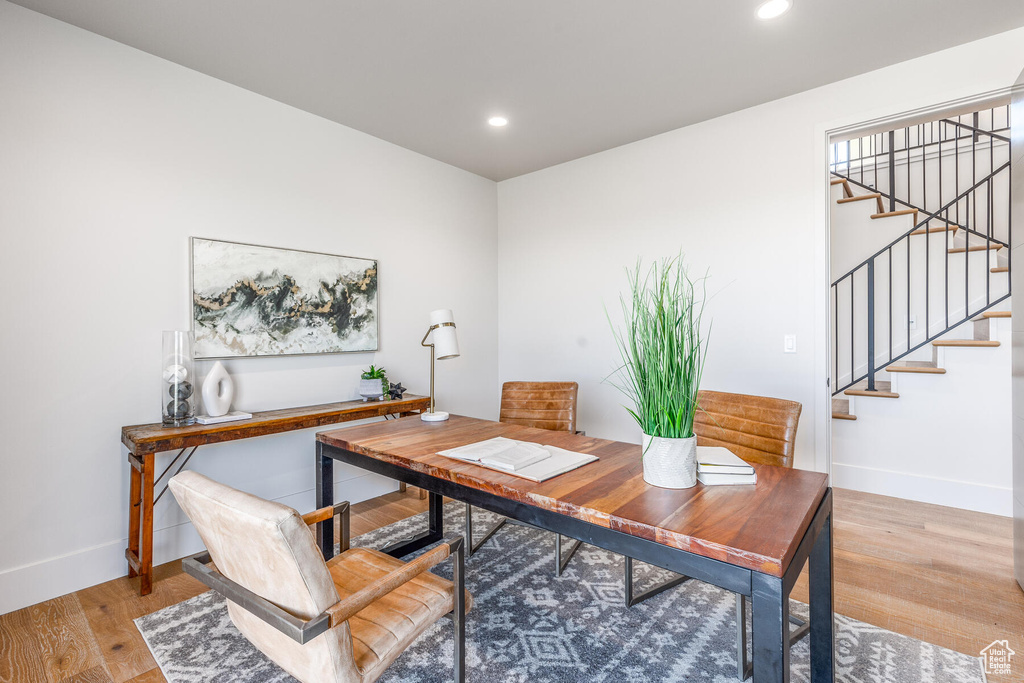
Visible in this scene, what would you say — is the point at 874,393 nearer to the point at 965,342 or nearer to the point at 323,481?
the point at 965,342

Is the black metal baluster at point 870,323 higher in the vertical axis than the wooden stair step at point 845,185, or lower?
lower

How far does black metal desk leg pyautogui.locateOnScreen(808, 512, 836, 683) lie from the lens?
137 centimetres

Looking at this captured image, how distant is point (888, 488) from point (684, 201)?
255 cm

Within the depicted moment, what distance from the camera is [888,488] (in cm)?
343

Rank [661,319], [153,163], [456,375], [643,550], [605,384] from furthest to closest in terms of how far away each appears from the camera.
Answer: [456,375] < [605,384] < [153,163] < [661,319] < [643,550]

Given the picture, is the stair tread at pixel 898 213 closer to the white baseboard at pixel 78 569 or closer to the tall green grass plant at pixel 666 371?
the tall green grass plant at pixel 666 371

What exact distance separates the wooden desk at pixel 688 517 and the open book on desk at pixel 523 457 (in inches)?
1.3

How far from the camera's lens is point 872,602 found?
6.72ft

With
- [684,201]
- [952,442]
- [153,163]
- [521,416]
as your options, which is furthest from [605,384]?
[153,163]

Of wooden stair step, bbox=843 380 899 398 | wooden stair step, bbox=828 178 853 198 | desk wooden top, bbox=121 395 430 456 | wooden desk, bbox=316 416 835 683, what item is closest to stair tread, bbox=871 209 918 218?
wooden stair step, bbox=828 178 853 198

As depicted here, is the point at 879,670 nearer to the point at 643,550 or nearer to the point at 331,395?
the point at 643,550

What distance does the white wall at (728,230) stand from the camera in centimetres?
271

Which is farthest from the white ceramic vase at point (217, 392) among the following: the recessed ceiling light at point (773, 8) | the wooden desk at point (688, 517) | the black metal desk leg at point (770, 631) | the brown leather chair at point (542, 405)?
the recessed ceiling light at point (773, 8)

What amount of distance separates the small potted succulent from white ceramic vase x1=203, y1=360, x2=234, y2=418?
851 millimetres
